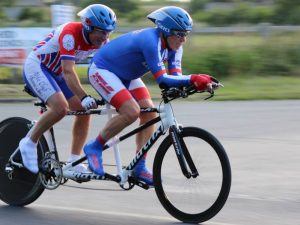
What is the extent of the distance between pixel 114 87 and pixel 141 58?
35 cm

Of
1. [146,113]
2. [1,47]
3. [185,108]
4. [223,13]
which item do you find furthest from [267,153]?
[223,13]

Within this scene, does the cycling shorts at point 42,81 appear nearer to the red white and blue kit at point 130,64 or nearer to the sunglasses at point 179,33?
the red white and blue kit at point 130,64

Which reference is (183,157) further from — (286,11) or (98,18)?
(286,11)

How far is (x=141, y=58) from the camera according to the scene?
6836mm

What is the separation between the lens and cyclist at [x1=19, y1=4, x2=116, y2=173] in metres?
7.11

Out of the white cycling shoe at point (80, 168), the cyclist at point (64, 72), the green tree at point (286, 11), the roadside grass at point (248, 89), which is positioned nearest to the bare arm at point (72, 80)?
the cyclist at point (64, 72)

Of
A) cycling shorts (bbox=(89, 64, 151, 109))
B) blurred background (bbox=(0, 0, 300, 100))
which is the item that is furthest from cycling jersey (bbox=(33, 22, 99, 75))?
blurred background (bbox=(0, 0, 300, 100))

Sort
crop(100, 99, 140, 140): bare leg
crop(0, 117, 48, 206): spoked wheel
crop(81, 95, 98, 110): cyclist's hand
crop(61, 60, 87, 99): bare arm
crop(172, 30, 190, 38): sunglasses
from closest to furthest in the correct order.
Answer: crop(172, 30, 190, 38): sunglasses → crop(100, 99, 140, 140): bare leg → crop(81, 95, 98, 110): cyclist's hand → crop(61, 60, 87, 99): bare arm → crop(0, 117, 48, 206): spoked wheel

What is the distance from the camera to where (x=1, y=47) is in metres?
20.9

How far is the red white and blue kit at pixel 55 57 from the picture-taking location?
23.6ft

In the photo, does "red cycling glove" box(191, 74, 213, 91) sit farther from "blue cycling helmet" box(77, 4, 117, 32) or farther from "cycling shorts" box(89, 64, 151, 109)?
"blue cycling helmet" box(77, 4, 117, 32)

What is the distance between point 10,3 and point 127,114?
66.3 meters

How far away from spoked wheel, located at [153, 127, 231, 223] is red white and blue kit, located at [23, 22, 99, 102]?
4.23 feet

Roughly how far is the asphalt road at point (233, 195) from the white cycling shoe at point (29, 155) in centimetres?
39
